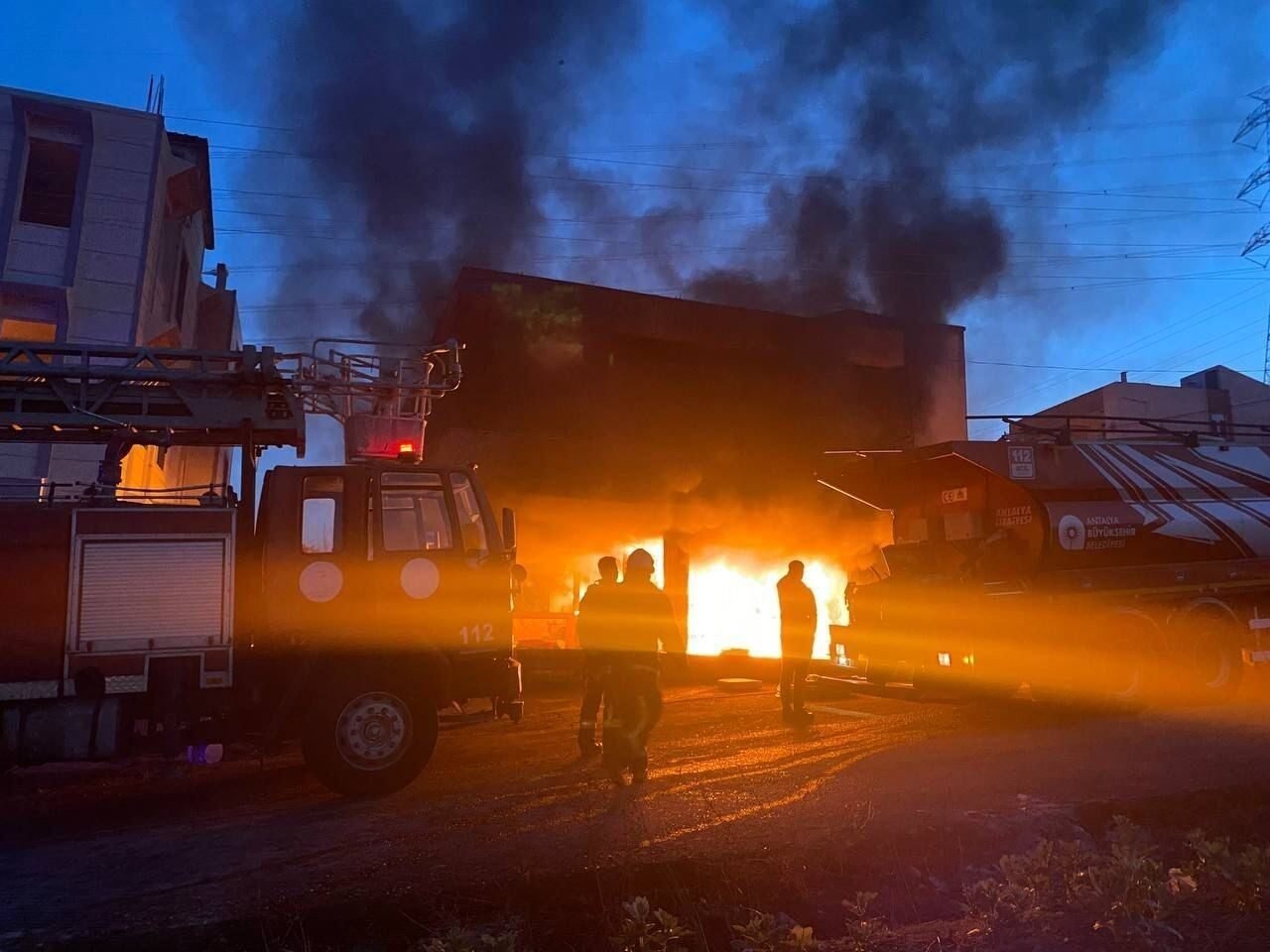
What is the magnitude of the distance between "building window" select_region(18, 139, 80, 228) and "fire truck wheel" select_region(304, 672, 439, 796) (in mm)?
14464

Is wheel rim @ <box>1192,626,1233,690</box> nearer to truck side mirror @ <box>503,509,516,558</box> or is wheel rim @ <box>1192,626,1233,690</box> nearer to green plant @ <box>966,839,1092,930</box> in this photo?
green plant @ <box>966,839,1092,930</box>

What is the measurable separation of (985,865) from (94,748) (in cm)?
562

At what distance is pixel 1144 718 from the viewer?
9047 millimetres

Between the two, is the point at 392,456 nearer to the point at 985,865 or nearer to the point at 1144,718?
the point at 985,865

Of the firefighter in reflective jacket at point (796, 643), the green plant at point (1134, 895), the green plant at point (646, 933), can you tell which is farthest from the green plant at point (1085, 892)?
the firefighter in reflective jacket at point (796, 643)

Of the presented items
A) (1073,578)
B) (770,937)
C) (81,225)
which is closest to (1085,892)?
(770,937)

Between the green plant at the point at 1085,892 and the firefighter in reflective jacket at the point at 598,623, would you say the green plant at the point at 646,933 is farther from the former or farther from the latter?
the firefighter in reflective jacket at the point at 598,623

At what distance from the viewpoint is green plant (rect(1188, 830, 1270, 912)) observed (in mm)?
3770

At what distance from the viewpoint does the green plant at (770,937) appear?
3.39m

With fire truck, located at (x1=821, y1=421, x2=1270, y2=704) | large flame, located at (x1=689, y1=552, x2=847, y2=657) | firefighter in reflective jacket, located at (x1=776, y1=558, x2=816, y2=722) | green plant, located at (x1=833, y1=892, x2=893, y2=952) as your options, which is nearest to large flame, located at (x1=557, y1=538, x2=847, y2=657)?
large flame, located at (x1=689, y1=552, x2=847, y2=657)

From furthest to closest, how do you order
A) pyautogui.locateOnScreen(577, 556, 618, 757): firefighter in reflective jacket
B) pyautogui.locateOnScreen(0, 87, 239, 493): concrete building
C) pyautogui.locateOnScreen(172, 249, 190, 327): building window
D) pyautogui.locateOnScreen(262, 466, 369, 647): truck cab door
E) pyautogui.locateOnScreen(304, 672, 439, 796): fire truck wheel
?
1. pyautogui.locateOnScreen(172, 249, 190, 327): building window
2. pyautogui.locateOnScreen(0, 87, 239, 493): concrete building
3. pyautogui.locateOnScreen(577, 556, 618, 757): firefighter in reflective jacket
4. pyautogui.locateOnScreen(262, 466, 369, 647): truck cab door
5. pyautogui.locateOnScreen(304, 672, 439, 796): fire truck wheel

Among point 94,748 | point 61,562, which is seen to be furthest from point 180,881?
point 61,562

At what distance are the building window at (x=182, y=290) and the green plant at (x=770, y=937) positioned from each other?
1992 centimetres

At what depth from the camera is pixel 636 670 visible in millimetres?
6684
